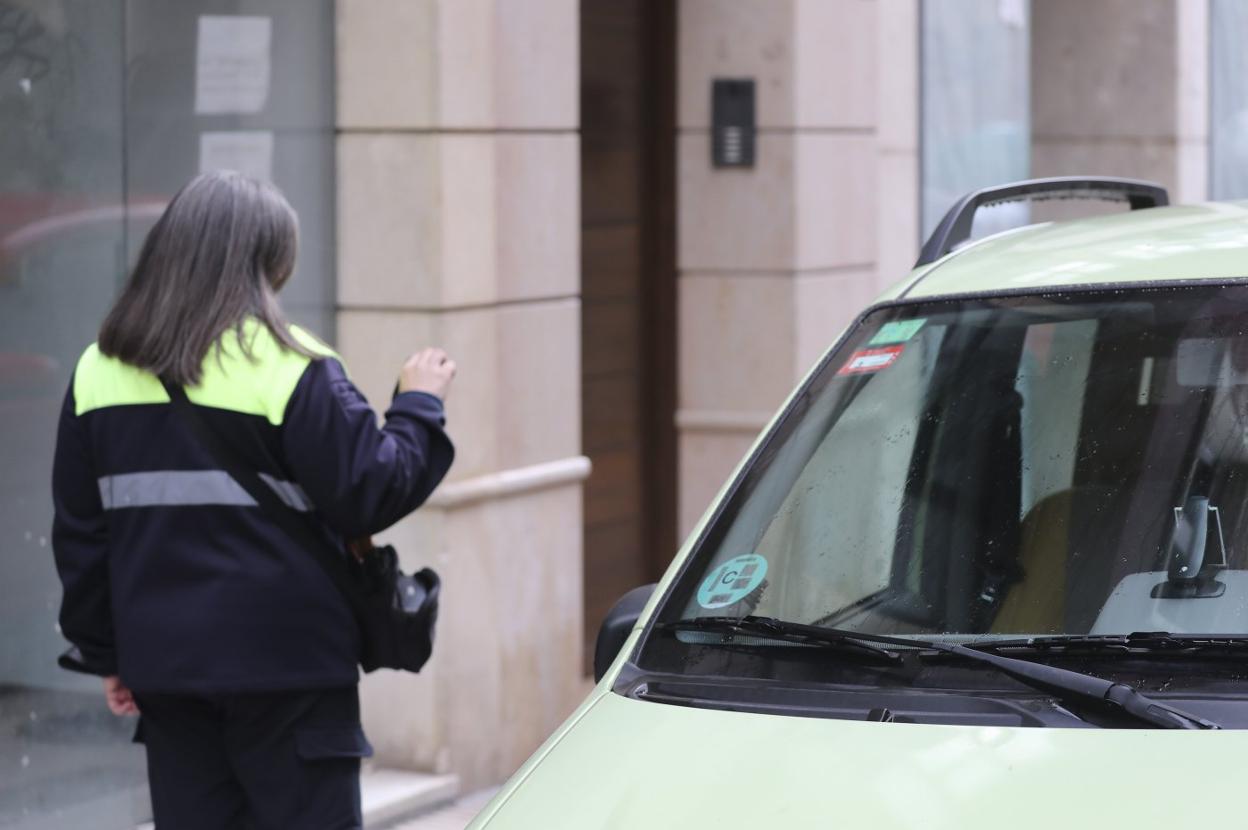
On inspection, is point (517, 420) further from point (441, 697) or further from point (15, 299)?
point (15, 299)

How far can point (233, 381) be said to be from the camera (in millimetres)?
4047

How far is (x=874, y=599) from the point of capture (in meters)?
3.40

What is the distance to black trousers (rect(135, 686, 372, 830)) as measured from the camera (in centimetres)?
412

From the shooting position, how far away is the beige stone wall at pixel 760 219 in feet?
31.1

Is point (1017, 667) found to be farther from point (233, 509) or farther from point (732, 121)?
point (732, 121)

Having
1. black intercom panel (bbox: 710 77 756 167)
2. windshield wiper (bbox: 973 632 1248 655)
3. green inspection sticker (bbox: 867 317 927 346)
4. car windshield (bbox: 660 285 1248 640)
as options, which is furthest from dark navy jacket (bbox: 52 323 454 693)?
black intercom panel (bbox: 710 77 756 167)

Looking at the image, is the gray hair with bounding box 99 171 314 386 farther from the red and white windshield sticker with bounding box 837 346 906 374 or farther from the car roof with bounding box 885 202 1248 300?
the car roof with bounding box 885 202 1248 300

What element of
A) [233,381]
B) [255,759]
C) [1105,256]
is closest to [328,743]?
[255,759]

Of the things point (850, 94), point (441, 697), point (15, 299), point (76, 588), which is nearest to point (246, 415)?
point (76, 588)

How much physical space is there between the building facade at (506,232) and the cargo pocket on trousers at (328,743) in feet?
7.44

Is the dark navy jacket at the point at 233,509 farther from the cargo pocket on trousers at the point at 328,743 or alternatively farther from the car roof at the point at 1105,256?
the car roof at the point at 1105,256

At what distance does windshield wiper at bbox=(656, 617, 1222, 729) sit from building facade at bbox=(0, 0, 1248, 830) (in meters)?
3.43

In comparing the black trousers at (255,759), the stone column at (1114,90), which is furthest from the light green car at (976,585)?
Answer: the stone column at (1114,90)

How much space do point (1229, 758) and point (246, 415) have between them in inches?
82.8
